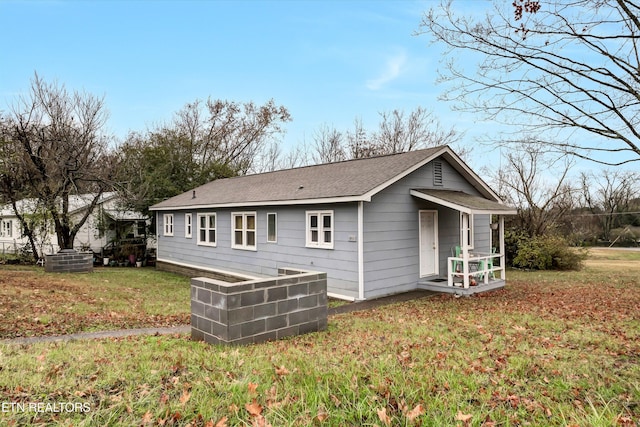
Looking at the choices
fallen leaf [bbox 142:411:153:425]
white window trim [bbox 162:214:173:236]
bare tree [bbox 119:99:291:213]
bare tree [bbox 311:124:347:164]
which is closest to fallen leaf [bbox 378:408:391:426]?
fallen leaf [bbox 142:411:153:425]

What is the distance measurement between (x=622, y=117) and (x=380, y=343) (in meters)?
6.51

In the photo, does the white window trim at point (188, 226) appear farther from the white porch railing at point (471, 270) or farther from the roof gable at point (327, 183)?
the white porch railing at point (471, 270)

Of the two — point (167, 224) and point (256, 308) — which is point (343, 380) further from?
point (167, 224)

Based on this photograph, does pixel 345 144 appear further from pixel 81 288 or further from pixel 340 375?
pixel 340 375

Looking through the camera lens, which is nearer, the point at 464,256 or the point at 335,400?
the point at 335,400

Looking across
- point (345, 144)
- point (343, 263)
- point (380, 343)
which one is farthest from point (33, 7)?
point (345, 144)

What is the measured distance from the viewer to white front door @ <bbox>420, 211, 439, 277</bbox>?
1195 centimetres

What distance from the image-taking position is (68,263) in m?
16.1

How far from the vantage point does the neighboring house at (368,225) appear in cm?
1030

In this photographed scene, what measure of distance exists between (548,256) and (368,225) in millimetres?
13041

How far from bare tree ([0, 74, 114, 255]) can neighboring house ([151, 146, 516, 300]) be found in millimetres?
8182

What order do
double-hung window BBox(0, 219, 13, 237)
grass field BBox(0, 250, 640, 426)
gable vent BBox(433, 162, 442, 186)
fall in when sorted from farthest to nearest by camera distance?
double-hung window BBox(0, 219, 13, 237)
gable vent BBox(433, 162, 442, 186)
grass field BBox(0, 250, 640, 426)

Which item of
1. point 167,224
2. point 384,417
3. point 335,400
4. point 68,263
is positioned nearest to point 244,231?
point 167,224

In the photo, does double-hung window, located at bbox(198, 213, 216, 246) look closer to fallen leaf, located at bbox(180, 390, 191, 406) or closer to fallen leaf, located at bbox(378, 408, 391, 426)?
fallen leaf, located at bbox(180, 390, 191, 406)
